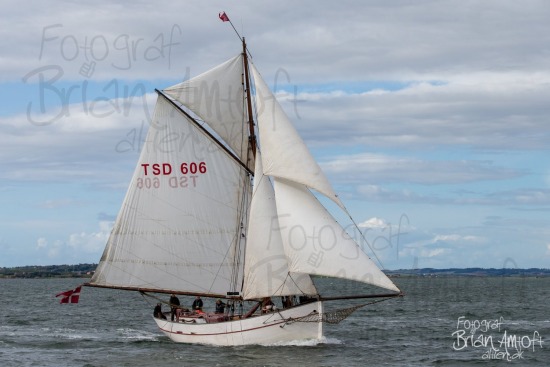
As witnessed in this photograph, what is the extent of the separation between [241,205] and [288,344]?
25.7 ft

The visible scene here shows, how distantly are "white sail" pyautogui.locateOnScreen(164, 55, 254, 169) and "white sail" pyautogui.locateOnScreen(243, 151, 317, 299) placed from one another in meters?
2.78

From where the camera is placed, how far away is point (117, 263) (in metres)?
49.9

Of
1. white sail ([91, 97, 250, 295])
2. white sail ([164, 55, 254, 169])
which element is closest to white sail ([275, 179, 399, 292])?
white sail ([91, 97, 250, 295])

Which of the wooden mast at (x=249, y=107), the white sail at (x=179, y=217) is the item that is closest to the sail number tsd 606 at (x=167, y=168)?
the white sail at (x=179, y=217)

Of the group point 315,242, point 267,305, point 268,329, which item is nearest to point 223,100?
point 315,242

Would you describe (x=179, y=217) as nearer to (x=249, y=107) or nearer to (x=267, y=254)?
(x=267, y=254)

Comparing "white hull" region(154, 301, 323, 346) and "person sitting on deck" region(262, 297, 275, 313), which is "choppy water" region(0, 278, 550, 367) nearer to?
"white hull" region(154, 301, 323, 346)

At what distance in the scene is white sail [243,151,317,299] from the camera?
4588 cm

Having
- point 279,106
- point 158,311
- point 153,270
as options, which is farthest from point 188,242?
point 279,106

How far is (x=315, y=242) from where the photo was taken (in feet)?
145

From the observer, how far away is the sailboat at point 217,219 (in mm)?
45812

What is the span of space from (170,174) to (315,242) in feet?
32.5

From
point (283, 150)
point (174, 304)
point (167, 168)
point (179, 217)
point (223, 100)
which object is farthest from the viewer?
point (174, 304)

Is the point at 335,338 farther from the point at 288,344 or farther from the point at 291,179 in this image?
the point at 291,179
